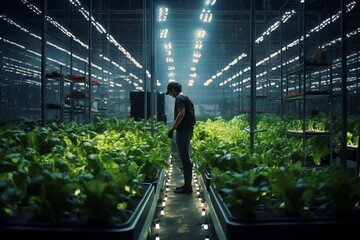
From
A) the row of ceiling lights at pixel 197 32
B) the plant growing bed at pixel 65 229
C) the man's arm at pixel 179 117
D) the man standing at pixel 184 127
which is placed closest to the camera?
the plant growing bed at pixel 65 229

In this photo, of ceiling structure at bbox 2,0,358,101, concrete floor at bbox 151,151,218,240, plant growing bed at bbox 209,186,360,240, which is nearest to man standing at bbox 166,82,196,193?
concrete floor at bbox 151,151,218,240

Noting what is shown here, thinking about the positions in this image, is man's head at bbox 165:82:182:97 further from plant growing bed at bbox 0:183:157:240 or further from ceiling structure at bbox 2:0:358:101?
plant growing bed at bbox 0:183:157:240

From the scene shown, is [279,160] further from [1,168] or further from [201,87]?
→ [201,87]

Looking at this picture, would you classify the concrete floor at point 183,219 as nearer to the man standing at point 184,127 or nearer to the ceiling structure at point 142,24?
the man standing at point 184,127

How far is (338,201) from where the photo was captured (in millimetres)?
1765

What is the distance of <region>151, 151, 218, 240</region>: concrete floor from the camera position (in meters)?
3.20

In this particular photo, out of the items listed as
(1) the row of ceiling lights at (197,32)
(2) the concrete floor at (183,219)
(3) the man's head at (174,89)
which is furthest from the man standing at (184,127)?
(1) the row of ceiling lights at (197,32)

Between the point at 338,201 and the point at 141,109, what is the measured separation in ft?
32.3

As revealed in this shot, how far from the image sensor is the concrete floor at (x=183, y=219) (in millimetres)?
3196

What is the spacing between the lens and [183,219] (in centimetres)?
377

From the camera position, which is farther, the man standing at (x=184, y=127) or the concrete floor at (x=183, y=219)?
the man standing at (x=184, y=127)

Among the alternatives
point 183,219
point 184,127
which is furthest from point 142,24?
point 183,219

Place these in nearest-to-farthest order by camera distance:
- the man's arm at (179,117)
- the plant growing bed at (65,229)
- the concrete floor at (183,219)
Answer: the plant growing bed at (65,229), the concrete floor at (183,219), the man's arm at (179,117)

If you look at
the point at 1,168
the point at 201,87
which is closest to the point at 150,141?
the point at 1,168
